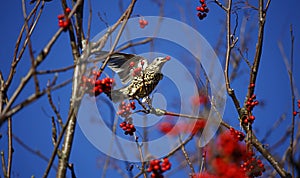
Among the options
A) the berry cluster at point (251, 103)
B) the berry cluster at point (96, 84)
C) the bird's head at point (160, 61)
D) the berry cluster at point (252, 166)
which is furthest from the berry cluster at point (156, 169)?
the bird's head at point (160, 61)

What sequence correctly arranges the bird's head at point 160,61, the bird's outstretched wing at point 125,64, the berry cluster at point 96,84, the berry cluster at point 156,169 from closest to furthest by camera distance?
the berry cluster at point 156,169 → the berry cluster at point 96,84 → the bird's outstretched wing at point 125,64 → the bird's head at point 160,61

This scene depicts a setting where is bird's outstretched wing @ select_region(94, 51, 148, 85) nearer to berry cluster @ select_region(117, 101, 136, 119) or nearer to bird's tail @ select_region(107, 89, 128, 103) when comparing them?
bird's tail @ select_region(107, 89, 128, 103)

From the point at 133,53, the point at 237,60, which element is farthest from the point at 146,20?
the point at 237,60

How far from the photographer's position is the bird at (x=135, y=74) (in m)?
3.17

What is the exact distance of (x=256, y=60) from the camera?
2.97 metres

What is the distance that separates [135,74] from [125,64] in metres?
0.18

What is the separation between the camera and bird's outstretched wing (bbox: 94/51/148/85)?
3.14 meters

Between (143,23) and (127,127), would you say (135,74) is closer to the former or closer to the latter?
(143,23)

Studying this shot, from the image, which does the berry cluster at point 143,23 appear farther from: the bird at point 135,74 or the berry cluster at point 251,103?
the berry cluster at point 251,103

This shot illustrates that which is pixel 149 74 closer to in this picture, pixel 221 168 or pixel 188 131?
pixel 188 131

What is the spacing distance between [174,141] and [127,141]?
0.44 metres

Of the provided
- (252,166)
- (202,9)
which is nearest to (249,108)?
(252,166)

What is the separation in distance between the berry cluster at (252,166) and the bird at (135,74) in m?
1.03

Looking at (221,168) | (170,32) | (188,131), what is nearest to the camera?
(221,168)
